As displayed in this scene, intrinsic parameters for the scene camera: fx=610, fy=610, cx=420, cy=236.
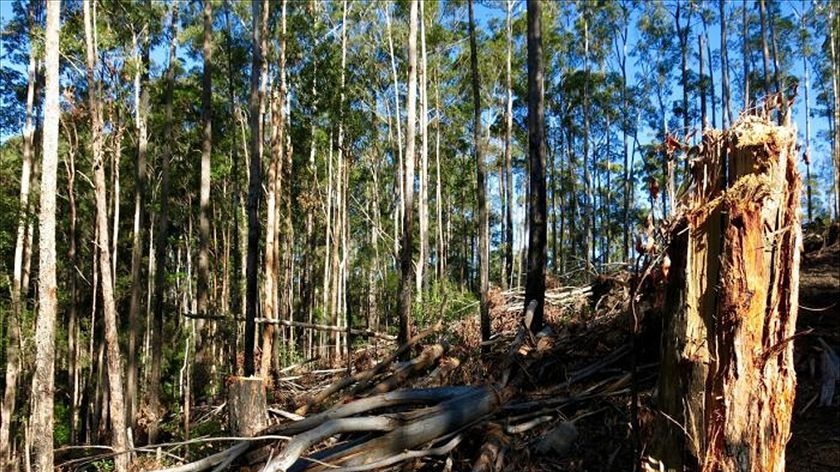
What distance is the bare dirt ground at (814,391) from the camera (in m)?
3.80

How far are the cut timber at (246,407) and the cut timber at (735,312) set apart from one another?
13.1 ft

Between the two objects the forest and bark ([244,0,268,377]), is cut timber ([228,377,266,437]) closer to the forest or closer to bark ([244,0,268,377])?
the forest

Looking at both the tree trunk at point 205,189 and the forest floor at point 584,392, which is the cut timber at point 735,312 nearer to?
the forest floor at point 584,392

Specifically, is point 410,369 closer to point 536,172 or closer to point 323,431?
point 323,431

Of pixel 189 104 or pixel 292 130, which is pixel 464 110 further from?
pixel 189 104

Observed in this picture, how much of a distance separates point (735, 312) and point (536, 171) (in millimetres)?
5202

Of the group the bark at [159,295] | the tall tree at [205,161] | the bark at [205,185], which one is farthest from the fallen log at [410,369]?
the bark at [159,295]

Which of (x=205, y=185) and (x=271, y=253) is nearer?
(x=271, y=253)

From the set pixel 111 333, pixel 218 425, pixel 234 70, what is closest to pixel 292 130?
pixel 234 70

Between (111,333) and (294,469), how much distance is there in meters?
8.80

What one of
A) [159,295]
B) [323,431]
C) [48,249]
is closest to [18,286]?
[159,295]

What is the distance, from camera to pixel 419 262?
714 inches

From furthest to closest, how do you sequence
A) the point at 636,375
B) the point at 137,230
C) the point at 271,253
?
the point at 137,230, the point at 271,253, the point at 636,375

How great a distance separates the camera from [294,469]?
406 cm
